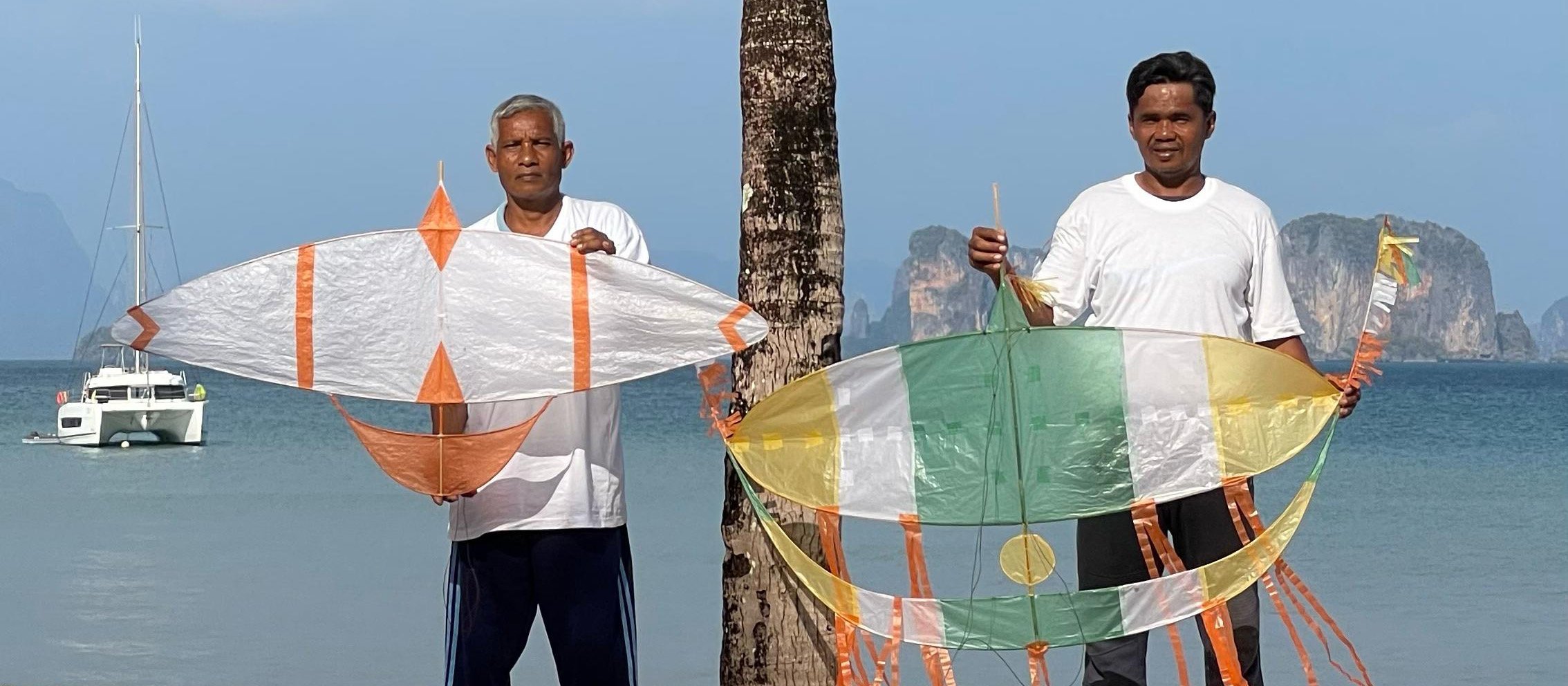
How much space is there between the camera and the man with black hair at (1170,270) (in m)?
3.87

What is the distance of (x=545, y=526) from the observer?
4.05 metres

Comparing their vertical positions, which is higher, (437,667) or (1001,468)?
(1001,468)

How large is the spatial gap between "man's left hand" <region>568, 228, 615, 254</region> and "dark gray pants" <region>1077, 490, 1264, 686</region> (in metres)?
1.37

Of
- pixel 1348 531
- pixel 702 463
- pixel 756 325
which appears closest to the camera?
pixel 756 325

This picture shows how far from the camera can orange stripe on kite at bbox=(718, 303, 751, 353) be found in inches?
163

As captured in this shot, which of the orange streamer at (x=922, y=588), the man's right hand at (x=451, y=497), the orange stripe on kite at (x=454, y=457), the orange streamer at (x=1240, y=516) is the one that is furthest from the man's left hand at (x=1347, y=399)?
the man's right hand at (x=451, y=497)

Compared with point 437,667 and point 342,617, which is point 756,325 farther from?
point 342,617

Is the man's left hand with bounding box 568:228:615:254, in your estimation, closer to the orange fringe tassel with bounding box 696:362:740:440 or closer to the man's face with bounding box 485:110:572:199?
the man's face with bounding box 485:110:572:199

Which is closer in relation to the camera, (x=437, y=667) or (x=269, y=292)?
(x=269, y=292)

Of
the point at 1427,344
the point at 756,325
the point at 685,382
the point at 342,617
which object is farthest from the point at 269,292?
the point at 1427,344

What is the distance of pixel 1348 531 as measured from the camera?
69.5 feet

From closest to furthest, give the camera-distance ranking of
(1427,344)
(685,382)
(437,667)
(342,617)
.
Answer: (437,667) < (342,617) < (685,382) < (1427,344)

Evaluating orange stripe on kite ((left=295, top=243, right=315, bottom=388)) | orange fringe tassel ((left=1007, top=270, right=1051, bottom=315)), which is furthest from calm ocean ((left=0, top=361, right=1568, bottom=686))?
orange stripe on kite ((left=295, top=243, right=315, bottom=388))

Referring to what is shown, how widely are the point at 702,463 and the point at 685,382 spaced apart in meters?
50.7
